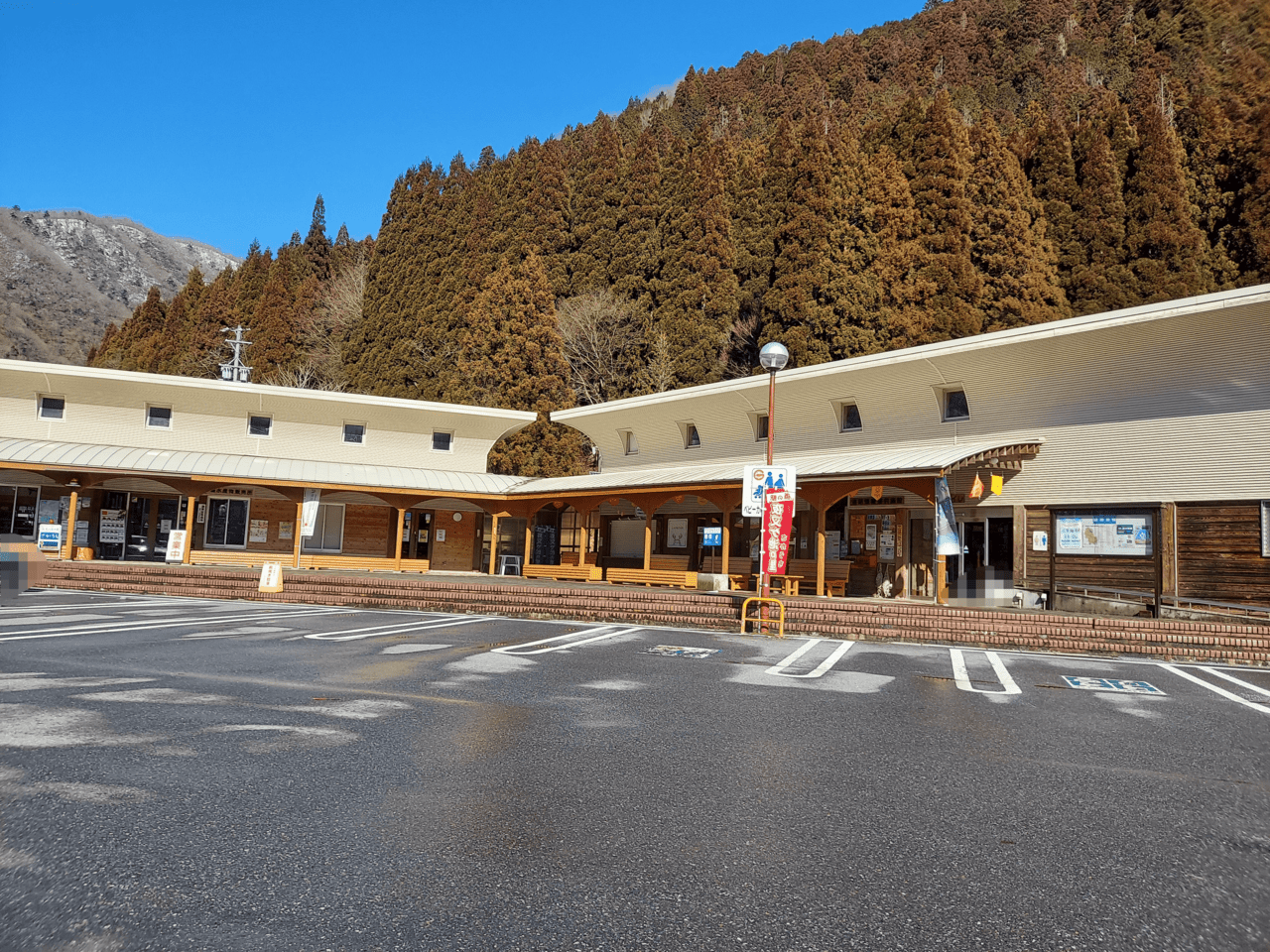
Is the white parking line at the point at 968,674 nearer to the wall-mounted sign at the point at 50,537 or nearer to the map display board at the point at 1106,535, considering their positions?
the map display board at the point at 1106,535

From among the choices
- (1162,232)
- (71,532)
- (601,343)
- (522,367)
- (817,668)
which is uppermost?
(1162,232)

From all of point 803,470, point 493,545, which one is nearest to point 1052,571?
point 803,470

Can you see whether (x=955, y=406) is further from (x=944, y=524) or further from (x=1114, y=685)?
(x=1114, y=685)

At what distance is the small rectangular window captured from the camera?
20469mm

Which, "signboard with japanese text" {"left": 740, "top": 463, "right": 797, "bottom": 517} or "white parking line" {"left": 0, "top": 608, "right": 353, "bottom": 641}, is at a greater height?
"signboard with japanese text" {"left": 740, "top": 463, "right": 797, "bottom": 517}

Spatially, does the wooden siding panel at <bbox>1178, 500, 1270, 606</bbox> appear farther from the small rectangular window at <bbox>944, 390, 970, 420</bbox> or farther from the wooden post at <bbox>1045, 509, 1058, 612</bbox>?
the small rectangular window at <bbox>944, 390, 970, 420</bbox>

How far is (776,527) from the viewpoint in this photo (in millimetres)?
14547

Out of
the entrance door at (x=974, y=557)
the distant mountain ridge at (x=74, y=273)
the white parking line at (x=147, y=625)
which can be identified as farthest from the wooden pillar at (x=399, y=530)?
the distant mountain ridge at (x=74, y=273)

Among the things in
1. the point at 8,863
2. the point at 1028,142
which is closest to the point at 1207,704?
the point at 8,863

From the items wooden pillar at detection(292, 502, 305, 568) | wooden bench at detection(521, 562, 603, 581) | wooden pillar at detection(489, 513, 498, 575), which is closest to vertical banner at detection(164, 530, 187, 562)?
wooden pillar at detection(292, 502, 305, 568)

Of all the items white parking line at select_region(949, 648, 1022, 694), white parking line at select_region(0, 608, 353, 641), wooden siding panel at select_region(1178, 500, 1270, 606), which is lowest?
white parking line at select_region(0, 608, 353, 641)

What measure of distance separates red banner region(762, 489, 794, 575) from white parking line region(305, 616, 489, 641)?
5.18 metres

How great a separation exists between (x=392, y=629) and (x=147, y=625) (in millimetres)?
3377

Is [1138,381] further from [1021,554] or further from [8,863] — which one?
[8,863]
